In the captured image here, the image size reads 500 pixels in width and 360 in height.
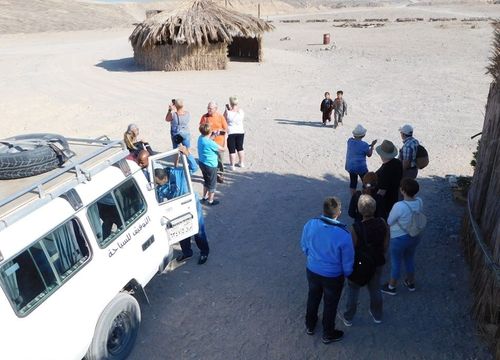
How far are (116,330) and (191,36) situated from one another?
1819 centimetres

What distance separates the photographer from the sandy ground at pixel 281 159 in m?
5.25

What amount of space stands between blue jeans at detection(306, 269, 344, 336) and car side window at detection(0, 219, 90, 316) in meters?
2.37

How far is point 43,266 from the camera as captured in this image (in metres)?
3.94

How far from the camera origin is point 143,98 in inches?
688

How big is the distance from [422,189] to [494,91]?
2926 mm

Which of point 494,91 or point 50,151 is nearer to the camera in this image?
point 50,151

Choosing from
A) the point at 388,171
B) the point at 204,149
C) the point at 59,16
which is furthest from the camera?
the point at 59,16

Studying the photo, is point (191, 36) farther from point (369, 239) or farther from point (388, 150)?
point (369, 239)

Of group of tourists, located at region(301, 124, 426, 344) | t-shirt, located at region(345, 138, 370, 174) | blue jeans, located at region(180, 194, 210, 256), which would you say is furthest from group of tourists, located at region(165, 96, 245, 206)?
group of tourists, located at region(301, 124, 426, 344)

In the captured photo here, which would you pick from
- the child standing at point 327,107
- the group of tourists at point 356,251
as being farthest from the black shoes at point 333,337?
the child standing at point 327,107

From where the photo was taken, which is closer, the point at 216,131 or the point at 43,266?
the point at 43,266

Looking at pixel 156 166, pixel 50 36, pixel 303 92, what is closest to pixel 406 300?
pixel 156 166

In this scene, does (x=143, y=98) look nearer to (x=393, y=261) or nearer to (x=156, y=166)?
(x=156, y=166)

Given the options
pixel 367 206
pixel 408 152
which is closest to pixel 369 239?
pixel 367 206
